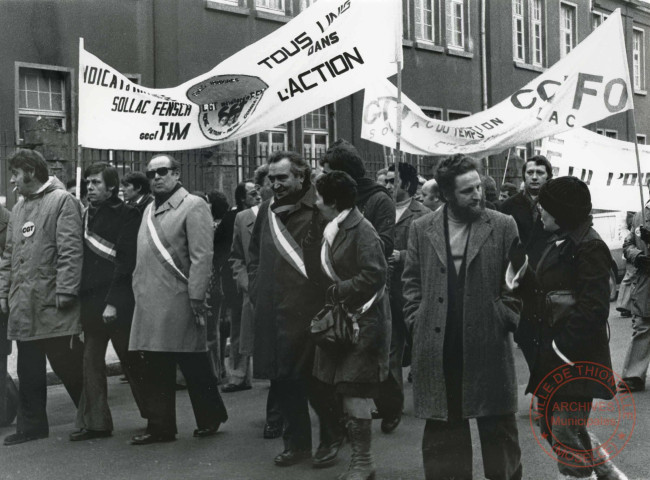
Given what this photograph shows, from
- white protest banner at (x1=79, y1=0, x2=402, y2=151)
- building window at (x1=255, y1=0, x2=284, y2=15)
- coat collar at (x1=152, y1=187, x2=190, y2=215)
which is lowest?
coat collar at (x1=152, y1=187, x2=190, y2=215)

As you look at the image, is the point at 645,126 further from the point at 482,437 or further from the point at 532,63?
the point at 482,437

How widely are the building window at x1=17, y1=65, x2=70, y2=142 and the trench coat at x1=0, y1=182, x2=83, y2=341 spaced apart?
9.02 m

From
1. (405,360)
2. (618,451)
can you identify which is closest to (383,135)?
(405,360)

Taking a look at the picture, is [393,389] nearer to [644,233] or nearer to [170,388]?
[170,388]

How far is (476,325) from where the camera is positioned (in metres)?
5.15

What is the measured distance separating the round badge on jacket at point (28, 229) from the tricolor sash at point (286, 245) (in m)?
1.92

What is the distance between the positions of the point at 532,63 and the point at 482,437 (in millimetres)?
24552

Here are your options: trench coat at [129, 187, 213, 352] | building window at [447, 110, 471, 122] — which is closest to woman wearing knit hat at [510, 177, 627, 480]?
trench coat at [129, 187, 213, 352]

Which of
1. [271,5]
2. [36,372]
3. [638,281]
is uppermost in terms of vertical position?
[271,5]

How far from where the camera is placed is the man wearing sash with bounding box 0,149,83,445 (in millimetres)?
7426

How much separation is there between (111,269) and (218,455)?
1.69 m

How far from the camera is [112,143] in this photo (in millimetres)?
8203

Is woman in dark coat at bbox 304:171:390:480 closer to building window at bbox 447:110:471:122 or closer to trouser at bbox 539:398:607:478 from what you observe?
trouser at bbox 539:398:607:478

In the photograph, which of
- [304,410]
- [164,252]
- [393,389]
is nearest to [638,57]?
[393,389]
